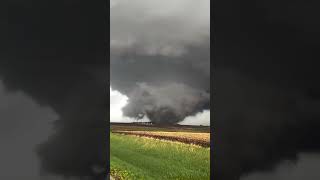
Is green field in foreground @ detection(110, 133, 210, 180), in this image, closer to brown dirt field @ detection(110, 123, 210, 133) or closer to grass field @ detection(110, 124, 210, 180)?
grass field @ detection(110, 124, 210, 180)

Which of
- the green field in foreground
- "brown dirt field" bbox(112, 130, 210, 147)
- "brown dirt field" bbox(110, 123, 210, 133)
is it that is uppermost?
"brown dirt field" bbox(110, 123, 210, 133)

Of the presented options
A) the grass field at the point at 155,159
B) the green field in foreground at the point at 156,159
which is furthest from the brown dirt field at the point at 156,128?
the green field in foreground at the point at 156,159

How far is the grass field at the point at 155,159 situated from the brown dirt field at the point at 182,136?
63 mm

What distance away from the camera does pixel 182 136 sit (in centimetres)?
381

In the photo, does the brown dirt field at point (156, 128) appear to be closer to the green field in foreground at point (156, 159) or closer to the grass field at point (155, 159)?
the grass field at point (155, 159)

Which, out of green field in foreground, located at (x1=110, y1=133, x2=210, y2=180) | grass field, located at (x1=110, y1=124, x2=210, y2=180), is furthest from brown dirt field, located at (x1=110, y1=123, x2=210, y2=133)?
green field in foreground, located at (x1=110, y1=133, x2=210, y2=180)

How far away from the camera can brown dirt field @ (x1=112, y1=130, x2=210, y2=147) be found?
12.4ft

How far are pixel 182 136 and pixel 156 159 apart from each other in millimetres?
394

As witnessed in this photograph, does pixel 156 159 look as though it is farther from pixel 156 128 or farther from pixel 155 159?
pixel 156 128
